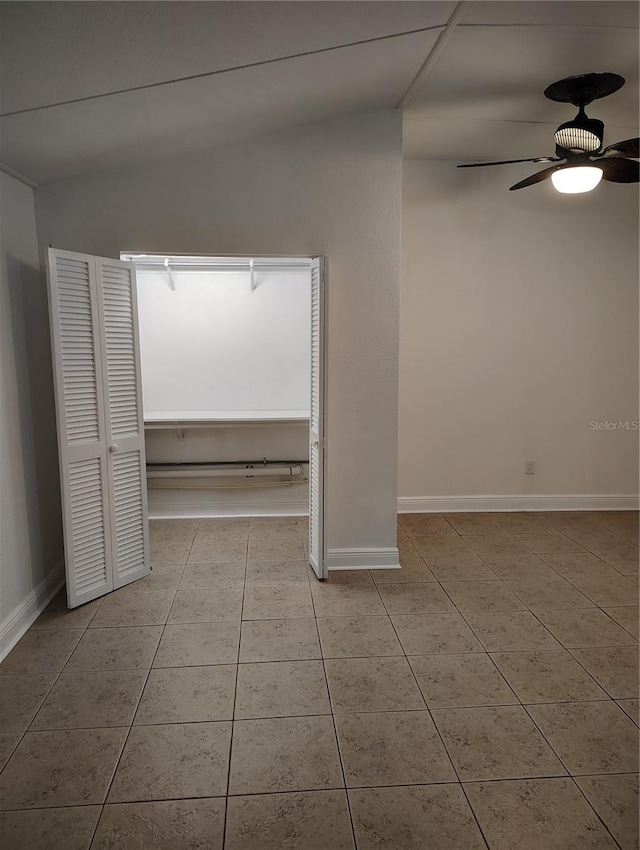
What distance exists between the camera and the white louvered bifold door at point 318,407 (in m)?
3.34

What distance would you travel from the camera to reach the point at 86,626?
2.99m

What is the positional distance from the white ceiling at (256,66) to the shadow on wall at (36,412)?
2.03 ft

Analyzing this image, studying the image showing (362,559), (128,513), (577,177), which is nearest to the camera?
(577,177)

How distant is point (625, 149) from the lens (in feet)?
8.99

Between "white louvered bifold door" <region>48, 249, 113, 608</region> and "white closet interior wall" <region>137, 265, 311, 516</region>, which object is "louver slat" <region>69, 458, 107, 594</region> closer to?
"white louvered bifold door" <region>48, 249, 113, 608</region>

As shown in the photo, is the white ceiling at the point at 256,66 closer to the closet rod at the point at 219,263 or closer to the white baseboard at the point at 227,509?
the closet rod at the point at 219,263

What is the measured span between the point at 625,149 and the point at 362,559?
2.66 m

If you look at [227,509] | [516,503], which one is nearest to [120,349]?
[227,509]

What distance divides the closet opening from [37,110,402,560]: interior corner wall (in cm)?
118

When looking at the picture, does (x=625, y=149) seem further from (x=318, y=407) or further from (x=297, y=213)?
(x=318, y=407)

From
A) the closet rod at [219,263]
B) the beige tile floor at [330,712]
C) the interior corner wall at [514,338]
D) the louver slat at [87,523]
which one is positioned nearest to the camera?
the beige tile floor at [330,712]

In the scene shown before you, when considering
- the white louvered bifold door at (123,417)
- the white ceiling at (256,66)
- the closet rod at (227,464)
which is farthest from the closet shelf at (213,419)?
the white ceiling at (256,66)

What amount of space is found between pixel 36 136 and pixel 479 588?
10.8 feet

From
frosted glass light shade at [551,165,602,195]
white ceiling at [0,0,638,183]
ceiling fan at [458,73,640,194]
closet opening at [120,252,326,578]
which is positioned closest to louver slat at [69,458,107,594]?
closet opening at [120,252,326,578]
